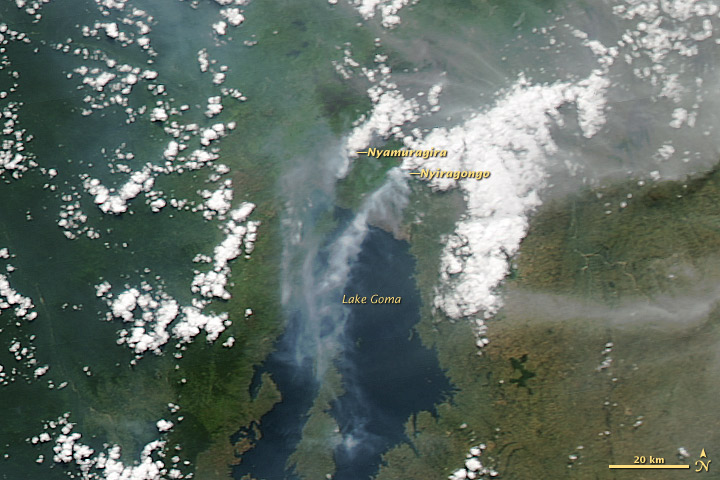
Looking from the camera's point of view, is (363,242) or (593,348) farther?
(363,242)

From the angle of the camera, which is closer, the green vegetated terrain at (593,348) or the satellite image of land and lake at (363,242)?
the green vegetated terrain at (593,348)

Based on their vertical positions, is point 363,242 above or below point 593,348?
above

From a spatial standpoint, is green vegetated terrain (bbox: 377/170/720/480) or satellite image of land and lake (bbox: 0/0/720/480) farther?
satellite image of land and lake (bbox: 0/0/720/480)

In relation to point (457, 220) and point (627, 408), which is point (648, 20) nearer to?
point (457, 220)

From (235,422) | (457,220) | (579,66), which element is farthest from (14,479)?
(579,66)
